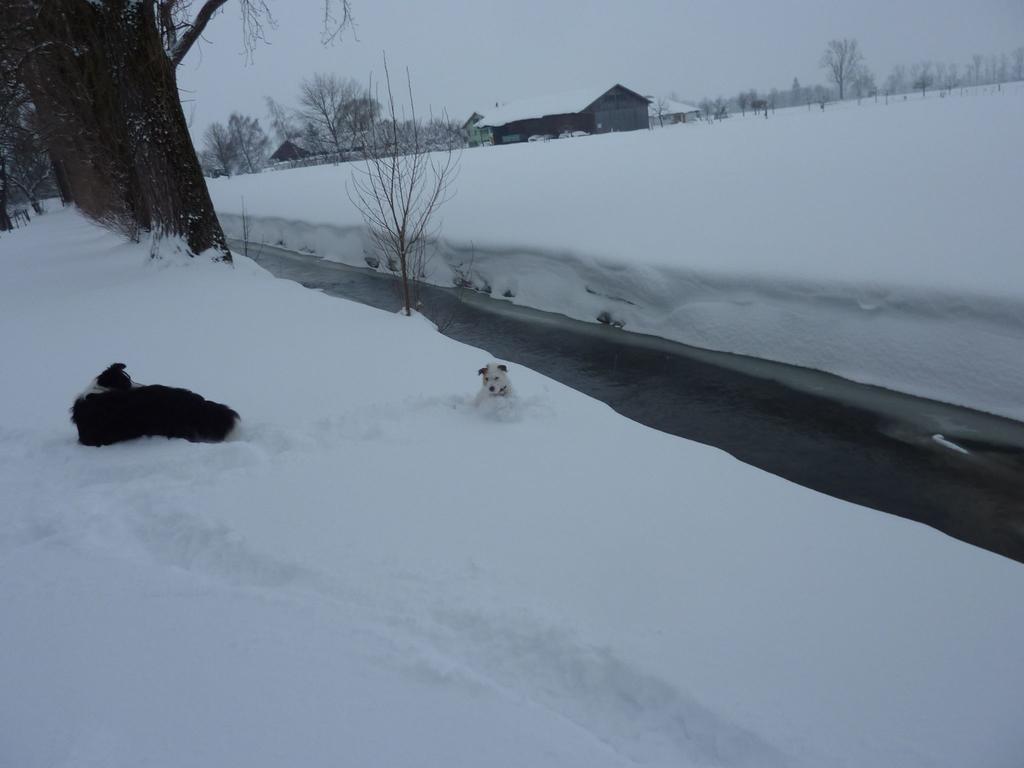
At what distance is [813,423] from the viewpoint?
21.8ft

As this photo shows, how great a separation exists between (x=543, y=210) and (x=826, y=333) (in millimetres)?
7803

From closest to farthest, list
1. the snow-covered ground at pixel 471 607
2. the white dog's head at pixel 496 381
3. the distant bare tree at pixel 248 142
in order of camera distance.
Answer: the snow-covered ground at pixel 471 607, the white dog's head at pixel 496 381, the distant bare tree at pixel 248 142

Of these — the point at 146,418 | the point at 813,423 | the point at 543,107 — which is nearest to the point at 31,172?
A: the point at 543,107

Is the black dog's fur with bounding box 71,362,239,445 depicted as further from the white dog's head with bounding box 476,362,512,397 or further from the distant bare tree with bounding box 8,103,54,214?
the distant bare tree with bounding box 8,103,54,214

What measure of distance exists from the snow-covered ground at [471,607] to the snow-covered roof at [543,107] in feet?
139

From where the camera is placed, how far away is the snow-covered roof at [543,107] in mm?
42000

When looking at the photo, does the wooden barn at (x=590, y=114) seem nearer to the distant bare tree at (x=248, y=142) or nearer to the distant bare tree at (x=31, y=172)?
the distant bare tree at (x=31, y=172)

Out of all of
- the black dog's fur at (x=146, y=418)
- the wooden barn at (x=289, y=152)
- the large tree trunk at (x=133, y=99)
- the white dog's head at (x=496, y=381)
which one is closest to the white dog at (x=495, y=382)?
the white dog's head at (x=496, y=381)

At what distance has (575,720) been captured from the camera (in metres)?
2.26

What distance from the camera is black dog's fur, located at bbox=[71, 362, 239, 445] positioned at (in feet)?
14.3

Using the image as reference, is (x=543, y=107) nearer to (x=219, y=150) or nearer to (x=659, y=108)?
(x=659, y=108)

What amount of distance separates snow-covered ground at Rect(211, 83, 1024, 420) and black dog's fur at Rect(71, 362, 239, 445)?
7.12m

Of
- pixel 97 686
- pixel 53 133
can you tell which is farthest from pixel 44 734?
pixel 53 133


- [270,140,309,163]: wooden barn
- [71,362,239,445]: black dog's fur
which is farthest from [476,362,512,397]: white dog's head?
[270,140,309,163]: wooden barn
